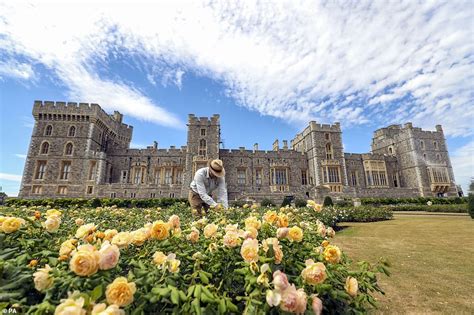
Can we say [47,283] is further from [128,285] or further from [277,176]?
[277,176]

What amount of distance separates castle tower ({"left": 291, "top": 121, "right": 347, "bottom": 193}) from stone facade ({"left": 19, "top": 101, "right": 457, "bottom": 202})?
5.1 inches

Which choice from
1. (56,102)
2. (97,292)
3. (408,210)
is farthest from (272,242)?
(56,102)

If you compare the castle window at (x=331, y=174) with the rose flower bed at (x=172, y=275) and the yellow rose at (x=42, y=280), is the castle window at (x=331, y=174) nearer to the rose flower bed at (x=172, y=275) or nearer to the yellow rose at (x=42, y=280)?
the rose flower bed at (x=172, y=275)

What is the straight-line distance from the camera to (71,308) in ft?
2.97

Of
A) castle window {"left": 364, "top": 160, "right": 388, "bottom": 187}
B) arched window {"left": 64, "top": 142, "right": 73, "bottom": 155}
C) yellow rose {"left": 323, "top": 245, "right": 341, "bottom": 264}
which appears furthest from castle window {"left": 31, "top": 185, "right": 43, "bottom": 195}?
castle window {"left": 364, "top": 160, "right": 388, "bottom": 187}

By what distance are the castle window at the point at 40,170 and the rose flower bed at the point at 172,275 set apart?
31.5 meters

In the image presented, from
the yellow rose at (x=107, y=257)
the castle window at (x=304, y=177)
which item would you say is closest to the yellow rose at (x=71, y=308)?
the yellow rose at (x=107, y=257)

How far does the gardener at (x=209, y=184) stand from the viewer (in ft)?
15.7

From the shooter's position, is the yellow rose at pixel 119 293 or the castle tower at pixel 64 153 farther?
the castle tower at pixel 64 153

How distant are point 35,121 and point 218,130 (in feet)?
72.3

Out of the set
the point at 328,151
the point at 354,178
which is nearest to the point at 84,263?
the point at 328,151

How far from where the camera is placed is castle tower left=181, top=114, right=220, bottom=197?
27647 millimetres

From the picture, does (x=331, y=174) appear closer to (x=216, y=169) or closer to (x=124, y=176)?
(x=124, y=176)

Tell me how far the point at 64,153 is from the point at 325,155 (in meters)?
32.7
